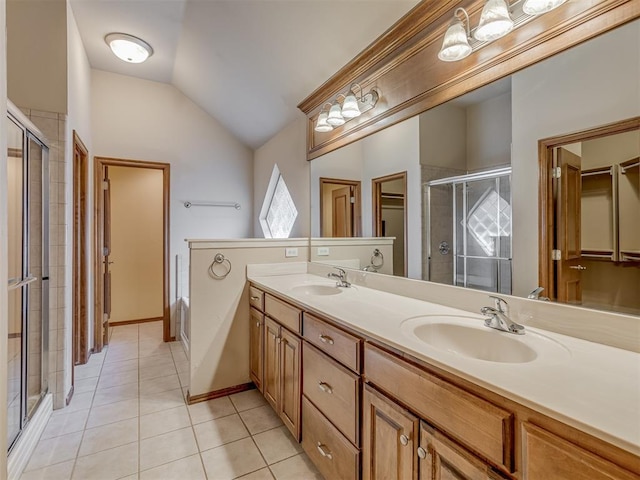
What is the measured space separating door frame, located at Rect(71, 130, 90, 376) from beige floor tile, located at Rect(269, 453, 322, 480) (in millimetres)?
2073

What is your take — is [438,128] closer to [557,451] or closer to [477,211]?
[477,211]

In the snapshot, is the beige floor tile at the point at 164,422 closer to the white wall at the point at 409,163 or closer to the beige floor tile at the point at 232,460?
the beige floor tile at the point at 232,460

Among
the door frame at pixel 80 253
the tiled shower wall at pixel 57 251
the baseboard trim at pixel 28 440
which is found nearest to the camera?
the baseboard trim at pixel 28 440

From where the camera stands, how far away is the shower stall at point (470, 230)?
1343mm

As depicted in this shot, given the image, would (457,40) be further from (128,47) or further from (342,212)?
(128,47)

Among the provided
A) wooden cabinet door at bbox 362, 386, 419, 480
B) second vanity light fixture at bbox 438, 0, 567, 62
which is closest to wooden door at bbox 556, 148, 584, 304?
second vanity light fixture at bbox 438, 0, 567, 62

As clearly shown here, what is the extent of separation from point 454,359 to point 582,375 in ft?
0.96

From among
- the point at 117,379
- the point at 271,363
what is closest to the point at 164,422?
the point at 271,363

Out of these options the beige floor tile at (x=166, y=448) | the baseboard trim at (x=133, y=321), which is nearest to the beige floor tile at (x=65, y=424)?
the beige floor tile at (x=166, y=448)

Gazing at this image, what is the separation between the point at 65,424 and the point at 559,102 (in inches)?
123

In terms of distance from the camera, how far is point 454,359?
34.3 inches

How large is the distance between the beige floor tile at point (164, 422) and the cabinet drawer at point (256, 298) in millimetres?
833

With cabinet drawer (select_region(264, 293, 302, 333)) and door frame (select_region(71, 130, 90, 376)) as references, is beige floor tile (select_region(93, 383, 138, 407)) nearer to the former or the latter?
door frame (select_region(71, 130, 90, 376))

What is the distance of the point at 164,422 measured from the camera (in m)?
2.04
